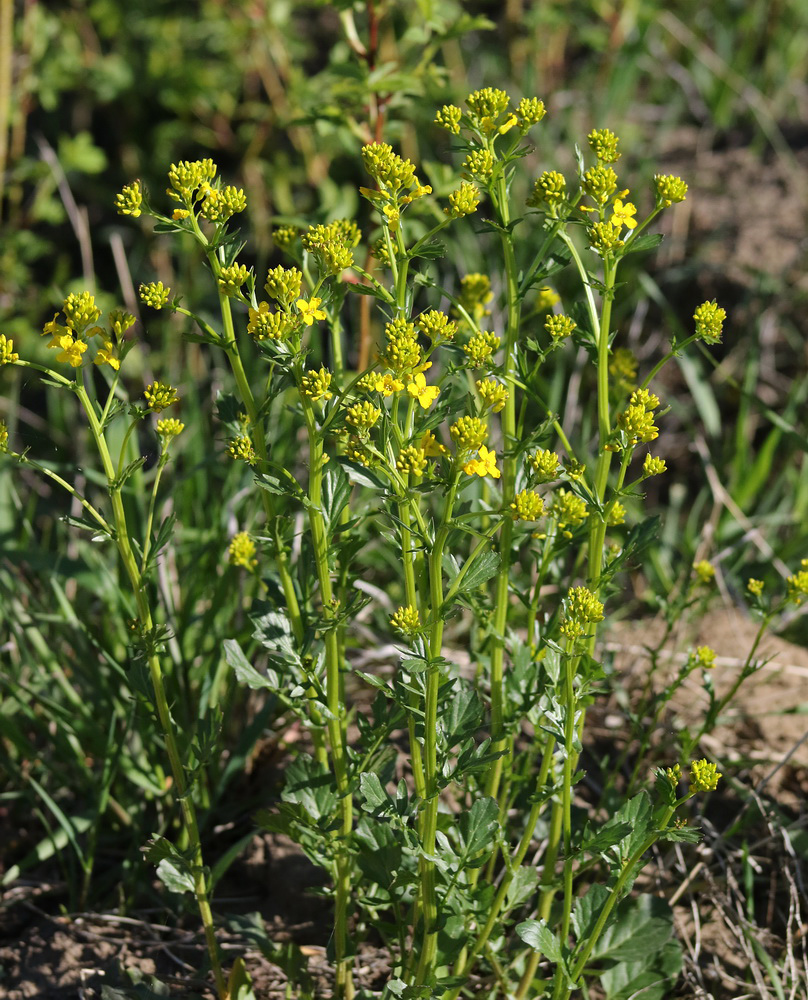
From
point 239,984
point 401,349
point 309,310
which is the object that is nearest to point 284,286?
point 309,310

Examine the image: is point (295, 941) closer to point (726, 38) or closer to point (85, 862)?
point (85, 862)

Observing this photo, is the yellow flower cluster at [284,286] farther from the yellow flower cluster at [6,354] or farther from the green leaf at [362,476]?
the yellow flower cluster at [6,354]

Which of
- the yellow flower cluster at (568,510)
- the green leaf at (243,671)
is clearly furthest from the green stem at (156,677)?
the yellow flower cluster at (568,510)

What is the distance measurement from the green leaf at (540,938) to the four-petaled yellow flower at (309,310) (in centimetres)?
93

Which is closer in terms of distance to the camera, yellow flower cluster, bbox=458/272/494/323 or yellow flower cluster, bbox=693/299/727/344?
yellow flower cluster, bbox=693/299/727/344

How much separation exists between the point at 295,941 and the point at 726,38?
4.13 m

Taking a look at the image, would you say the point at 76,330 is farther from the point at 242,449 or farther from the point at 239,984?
the point at 239,984

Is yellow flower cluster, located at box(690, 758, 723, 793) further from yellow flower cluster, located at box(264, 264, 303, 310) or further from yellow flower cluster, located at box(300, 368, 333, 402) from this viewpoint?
yellow flower cluster, located at box(264, 264, 303, 310)

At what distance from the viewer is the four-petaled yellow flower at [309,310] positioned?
1.44 metres

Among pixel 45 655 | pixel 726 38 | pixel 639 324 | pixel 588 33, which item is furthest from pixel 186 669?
pixel 726 38

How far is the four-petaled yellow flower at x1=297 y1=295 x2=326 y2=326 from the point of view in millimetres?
1438

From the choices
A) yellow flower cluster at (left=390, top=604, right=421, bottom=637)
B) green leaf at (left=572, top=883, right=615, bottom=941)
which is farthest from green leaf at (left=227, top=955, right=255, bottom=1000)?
yellow flower cluster at (left=390, top=604, right=421, bottom=637)

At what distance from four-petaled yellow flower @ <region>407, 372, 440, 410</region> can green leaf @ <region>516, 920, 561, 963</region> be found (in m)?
0.78

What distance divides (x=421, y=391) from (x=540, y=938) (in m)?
0.83
